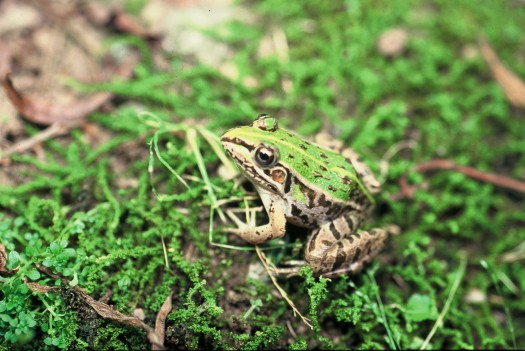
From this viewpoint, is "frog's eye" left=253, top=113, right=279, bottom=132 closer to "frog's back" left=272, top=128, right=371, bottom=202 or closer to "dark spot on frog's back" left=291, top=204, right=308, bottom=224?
"frog's back" left=272, top=128, right=371, bottom=202

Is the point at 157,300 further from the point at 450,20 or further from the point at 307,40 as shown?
the point at 450,20

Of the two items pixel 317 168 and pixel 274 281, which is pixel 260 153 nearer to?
pixel 317 168

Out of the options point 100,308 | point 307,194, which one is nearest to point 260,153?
point 307,194

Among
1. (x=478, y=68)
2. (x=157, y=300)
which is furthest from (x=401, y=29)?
(x=157, y=300)

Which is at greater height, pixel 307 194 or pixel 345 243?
pixel 307 194

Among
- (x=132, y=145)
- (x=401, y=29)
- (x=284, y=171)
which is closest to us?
(x=284, y=171)

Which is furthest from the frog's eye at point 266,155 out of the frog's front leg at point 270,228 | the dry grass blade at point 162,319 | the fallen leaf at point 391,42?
the fallen leaf at point 391,42
